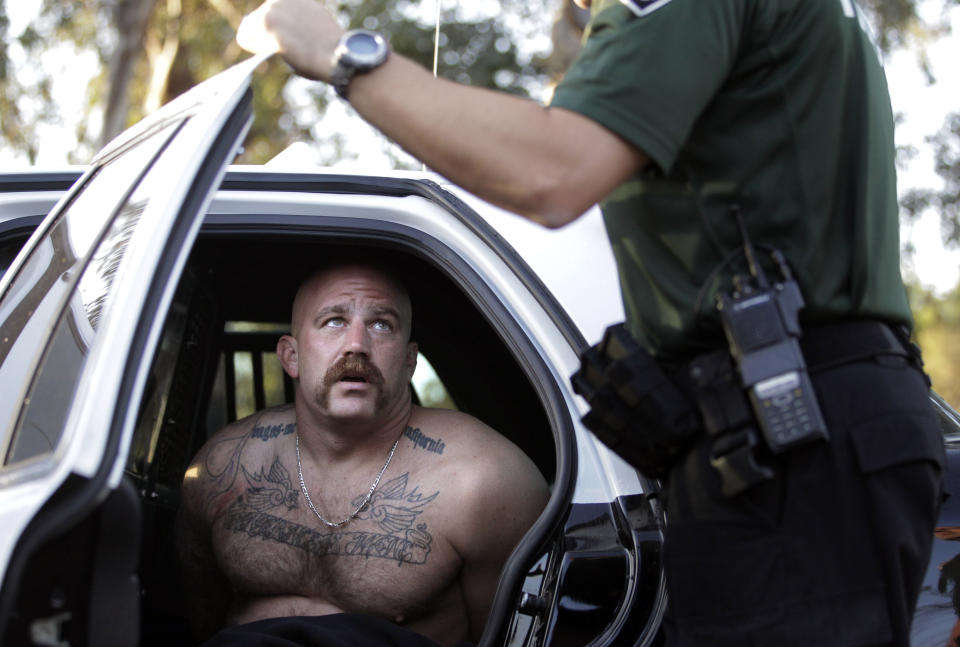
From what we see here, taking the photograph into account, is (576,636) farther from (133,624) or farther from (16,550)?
(16,550)

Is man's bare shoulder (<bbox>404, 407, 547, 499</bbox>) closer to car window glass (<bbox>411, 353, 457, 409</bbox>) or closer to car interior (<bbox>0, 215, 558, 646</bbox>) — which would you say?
car interior (<bbox>0, 215, 558, 646</bbox>)

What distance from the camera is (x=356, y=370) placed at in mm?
2668

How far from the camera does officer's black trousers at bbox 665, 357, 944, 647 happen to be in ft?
4.43

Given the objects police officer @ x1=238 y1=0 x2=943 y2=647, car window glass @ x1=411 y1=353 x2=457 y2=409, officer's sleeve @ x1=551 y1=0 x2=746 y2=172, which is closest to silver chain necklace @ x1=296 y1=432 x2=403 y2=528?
car window glass @ x1=411 y1=353 x2=457 y2=409

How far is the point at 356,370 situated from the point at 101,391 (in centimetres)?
139

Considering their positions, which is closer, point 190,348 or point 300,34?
point 300,34

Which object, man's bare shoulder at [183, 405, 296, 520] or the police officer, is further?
man's bare shoulder at [183, 405, 296, 520]

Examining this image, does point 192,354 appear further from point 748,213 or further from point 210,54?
point 210,54

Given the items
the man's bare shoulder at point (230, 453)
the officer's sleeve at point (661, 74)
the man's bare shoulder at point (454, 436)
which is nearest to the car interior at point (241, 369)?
the man's bare shoulder at point (230, 453)

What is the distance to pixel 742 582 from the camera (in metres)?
1.38

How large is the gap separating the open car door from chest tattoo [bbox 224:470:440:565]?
94 centimetres

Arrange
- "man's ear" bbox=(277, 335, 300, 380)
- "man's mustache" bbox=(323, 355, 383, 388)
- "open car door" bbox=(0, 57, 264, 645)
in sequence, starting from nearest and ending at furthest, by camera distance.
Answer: "open car door" bbox=(0, 57, 264, 645)
"man's mustache" bbox=(323, 355, 383, 388)
"man's ear" bbox=(277, 335, 300, 380)

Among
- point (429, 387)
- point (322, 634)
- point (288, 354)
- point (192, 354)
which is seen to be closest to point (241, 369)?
point (192, 354)

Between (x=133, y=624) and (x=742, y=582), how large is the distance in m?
0.79
